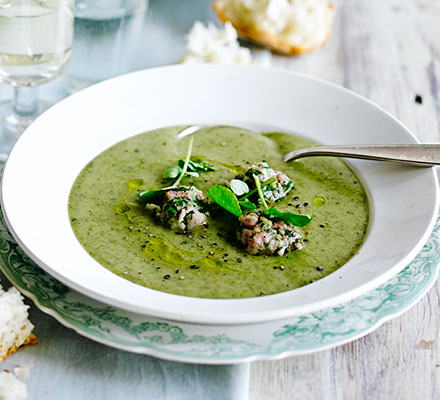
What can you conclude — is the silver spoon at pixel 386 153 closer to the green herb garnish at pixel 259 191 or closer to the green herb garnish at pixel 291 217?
the green herb garnish at pixel 259 191

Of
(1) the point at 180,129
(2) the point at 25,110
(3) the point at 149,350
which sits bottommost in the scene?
(2) the point at 25,110

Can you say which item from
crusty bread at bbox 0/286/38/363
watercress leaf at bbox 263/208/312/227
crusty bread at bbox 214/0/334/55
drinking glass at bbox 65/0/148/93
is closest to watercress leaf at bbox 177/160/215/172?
watercress leaf at bbox 263/208/312/227

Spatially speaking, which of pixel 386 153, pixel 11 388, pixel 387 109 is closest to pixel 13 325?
pixel 11 388

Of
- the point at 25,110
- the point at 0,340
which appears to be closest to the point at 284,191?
the point at 0,340

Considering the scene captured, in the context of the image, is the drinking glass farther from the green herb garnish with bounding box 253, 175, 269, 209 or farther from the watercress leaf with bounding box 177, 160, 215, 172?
the green herb garnish with bounding box 253, 175, 269, 209

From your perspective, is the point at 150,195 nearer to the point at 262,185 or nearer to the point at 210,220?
the point at 210,220

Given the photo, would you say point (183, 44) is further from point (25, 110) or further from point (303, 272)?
point (303, 272)

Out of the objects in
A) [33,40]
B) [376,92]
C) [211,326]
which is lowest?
[376,92]
